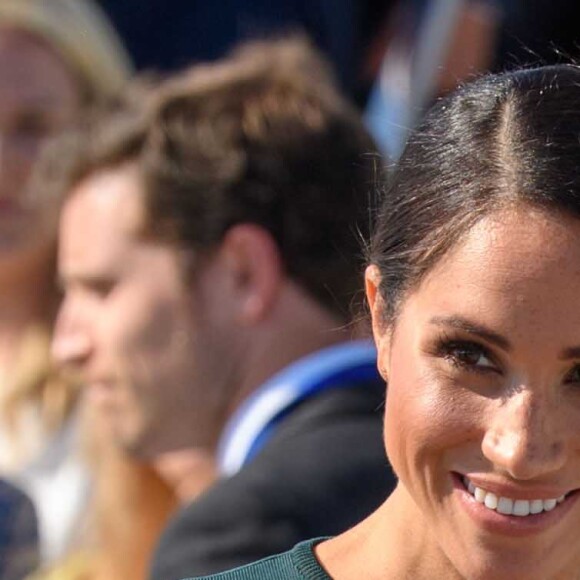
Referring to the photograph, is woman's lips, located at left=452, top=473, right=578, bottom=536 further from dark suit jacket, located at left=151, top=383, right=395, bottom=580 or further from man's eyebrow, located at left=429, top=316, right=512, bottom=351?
dark suit jacket, located at left=151, top=383, right=395, bottom=580

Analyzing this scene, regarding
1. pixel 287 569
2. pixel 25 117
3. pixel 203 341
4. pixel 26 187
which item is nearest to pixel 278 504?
pixel 287 569

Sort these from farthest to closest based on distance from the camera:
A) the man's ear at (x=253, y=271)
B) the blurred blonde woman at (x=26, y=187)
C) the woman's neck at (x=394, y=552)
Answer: the blurred blonde woman at (x=26, y=187) < the man's ear at (x=253, y=271) < the woman's neck at (x=394, y=552)

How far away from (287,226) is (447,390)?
1.72m

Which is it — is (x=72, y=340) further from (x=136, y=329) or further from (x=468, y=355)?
(x=468, y=355)

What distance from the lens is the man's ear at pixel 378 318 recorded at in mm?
2038

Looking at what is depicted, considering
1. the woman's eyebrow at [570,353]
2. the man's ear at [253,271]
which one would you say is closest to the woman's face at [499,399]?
the woman's eyebrow at [570,353]

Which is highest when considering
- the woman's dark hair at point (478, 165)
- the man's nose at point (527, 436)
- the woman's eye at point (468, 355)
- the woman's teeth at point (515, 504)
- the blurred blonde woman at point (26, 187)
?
the blurred blonde woman at point (26, 187)

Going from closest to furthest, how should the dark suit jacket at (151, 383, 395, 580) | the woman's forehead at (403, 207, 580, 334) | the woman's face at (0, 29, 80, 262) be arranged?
the woman's forehead at (403, 207, 580, 334)
the dark suit jacket at (151, 383, 395, 580)
the woman's face at (0, 29, 80, 262)

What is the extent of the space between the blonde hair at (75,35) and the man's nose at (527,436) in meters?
3.29

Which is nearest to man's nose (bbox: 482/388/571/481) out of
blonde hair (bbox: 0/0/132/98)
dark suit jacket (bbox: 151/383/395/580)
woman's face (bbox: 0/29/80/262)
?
dark suit jacket (bbox: 151/383/395/580)

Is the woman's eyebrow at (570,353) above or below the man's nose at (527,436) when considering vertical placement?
above

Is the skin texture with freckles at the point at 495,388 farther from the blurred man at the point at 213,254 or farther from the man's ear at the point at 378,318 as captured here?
the blurred man at the point at 213,254

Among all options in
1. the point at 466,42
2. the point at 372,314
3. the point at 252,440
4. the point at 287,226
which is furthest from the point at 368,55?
the point at 372,314

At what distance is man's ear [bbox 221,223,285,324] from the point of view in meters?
3.55
